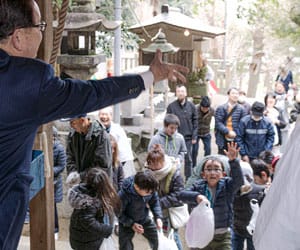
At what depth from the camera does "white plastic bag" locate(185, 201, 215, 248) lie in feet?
10.7

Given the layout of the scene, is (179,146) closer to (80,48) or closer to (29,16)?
(80,48)

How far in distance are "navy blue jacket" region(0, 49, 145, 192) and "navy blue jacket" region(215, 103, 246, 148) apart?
4695 mm

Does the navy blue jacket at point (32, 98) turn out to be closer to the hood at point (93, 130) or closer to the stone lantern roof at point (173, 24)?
the hood at point (93, 130)

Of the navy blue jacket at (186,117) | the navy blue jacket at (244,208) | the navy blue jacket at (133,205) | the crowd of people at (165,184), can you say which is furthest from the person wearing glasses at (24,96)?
the navy blue jacket at (186,117)

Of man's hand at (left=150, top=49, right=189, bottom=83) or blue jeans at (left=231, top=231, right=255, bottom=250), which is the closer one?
Result: man's hand at (left=150, top=49, right=189, bottom=83)

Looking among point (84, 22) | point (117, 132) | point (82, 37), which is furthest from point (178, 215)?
point (82, 37)

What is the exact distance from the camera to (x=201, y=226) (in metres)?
3.29

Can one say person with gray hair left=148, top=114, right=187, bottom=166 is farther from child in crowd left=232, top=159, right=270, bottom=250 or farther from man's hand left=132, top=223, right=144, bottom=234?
man's hand left=132, top=223, right=144, bottom=234

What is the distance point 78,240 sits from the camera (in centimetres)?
330

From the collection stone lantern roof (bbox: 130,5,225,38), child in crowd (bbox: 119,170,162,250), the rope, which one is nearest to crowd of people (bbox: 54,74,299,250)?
child in crowd (bbox: 119,170,162,250)

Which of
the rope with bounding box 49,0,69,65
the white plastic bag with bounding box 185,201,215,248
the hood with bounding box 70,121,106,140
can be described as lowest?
the white plastic bag with bounding box 185,201,215,248

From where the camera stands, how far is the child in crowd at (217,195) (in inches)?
135

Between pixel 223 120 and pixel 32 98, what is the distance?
501cm

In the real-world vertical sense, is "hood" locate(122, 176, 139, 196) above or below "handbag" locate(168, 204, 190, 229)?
above
